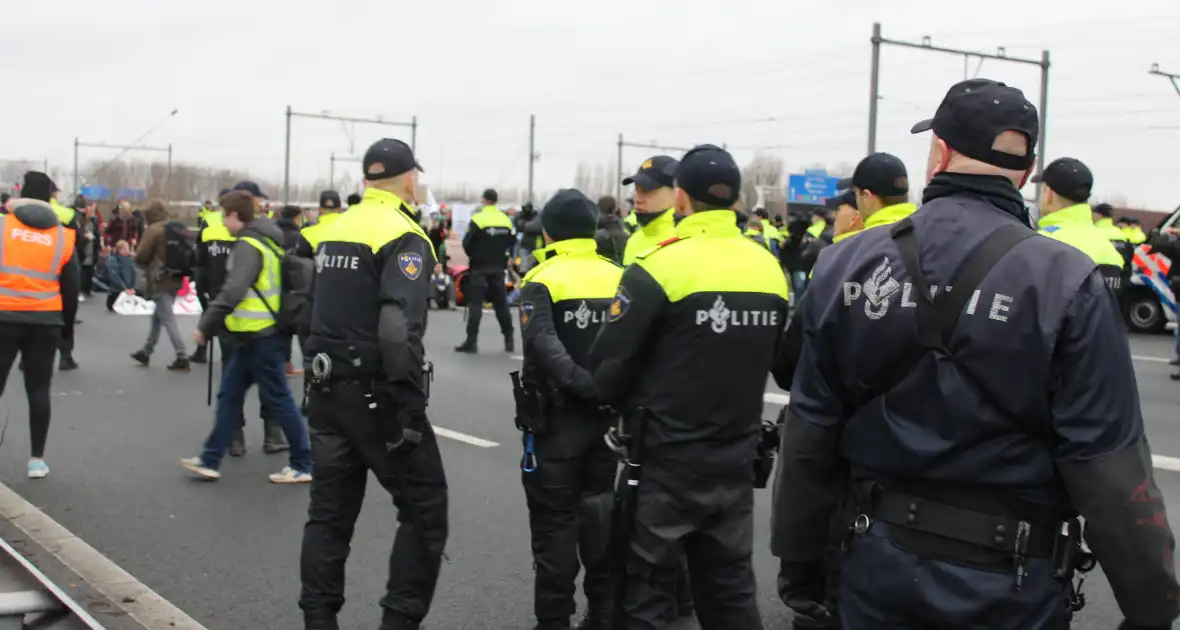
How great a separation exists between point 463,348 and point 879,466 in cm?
1204

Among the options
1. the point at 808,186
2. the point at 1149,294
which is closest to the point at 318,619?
the point at 1149,294

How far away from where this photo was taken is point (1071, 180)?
258 inches

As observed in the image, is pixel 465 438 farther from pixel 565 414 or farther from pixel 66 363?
pixel 66 363

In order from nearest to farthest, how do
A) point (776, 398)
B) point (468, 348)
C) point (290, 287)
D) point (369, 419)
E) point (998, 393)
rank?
point (998, 393), point (369, 419), point (290, 287), point (776, 398), point (468, 348)

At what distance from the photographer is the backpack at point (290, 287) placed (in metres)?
7.52

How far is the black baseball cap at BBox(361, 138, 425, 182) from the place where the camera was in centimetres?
466

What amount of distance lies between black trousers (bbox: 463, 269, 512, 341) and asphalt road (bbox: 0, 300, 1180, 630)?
270 centimetres

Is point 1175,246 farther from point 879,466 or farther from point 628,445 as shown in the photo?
point 879,466

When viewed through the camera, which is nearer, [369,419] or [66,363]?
[369,419]

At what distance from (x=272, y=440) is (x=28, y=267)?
2.09m

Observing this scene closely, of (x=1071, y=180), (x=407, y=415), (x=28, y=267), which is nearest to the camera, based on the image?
(x=407, y=415)

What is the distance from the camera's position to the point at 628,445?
12.9 feet

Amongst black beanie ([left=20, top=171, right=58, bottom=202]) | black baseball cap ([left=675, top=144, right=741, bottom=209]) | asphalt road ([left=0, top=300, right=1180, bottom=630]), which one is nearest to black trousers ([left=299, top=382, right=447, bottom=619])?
asphalt road ([left=0, top=300, right=1180, bottom=630])

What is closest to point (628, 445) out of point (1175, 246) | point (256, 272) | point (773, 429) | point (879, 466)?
point (773, 429)
